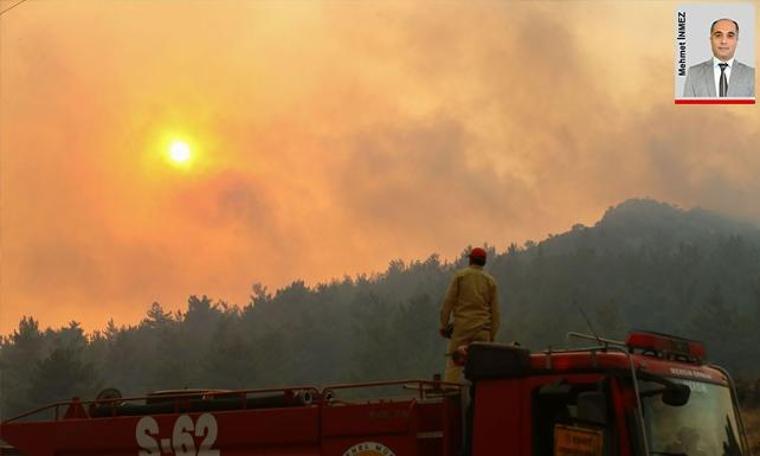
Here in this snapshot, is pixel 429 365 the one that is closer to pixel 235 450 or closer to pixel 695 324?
pixel 695 324

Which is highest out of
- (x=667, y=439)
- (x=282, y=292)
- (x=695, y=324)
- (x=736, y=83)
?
(x=282, y=292)

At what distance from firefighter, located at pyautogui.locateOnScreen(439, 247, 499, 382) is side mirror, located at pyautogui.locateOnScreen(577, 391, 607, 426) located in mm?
2442

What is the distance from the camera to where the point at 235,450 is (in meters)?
10.2

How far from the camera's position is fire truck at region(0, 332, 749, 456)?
8.24 m

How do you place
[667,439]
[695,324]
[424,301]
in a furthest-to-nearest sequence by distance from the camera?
[424,301] → [695,324] → [667,439]

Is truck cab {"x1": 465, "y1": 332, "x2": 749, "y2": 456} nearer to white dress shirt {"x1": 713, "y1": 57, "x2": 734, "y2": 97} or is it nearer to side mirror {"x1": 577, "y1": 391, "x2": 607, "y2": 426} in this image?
side mirror {"x1": 577, "y1": 391, "x2": 607, "y2": 426}

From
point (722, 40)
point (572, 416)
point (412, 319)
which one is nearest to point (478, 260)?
point (572, 416)

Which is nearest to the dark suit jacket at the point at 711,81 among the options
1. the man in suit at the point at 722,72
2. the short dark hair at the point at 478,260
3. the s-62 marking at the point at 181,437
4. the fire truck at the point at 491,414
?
the man in suit at the point at 722,72

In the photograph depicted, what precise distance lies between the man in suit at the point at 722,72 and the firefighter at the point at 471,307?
11056 millimetres

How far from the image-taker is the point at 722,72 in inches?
904

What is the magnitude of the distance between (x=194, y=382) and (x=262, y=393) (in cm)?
9191

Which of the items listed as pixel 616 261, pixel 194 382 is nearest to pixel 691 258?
pixel 616 261

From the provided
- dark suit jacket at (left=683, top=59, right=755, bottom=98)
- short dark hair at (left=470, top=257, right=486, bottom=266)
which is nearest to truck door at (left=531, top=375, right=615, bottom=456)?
short dark hair at (left=470, top=257, right=486, bottom=266)

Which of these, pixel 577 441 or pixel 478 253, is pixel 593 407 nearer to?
pixel 577 441
